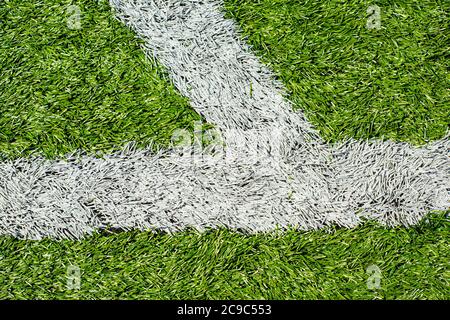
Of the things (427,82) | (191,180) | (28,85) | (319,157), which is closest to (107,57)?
(28,85)

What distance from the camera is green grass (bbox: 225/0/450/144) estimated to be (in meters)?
2.57

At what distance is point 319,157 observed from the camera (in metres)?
2.56

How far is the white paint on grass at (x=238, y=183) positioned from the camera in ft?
8.32

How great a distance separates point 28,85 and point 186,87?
843 millimetres

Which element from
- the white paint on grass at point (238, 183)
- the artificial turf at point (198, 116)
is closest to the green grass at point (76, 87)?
the artificial turf at point (198, 116)

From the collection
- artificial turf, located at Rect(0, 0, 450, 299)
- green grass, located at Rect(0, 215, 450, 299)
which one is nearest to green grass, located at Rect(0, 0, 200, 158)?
artificial turf, located at Rect(0, 0, 450, 299)

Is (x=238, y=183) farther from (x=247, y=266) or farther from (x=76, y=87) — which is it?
(x=76, y=87)

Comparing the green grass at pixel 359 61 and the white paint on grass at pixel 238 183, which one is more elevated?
the green grass at pixel 359 61

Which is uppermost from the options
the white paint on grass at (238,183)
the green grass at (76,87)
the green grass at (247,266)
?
the green grass at (76,87)

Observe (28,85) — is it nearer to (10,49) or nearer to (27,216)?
(10,49)

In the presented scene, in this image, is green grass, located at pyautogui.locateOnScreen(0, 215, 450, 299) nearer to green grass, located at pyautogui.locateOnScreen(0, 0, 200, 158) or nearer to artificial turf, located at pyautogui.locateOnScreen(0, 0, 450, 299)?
artificial turf, located at pyautogui.locateOnScreen(0, 0, 450, 299)

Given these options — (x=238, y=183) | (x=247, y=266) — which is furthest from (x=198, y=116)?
(x=247, y=266)

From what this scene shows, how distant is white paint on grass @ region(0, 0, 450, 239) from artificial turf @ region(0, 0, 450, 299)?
0.07 meters

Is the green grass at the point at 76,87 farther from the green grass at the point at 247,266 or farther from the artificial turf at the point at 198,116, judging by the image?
the green grass at the point at 247,266
